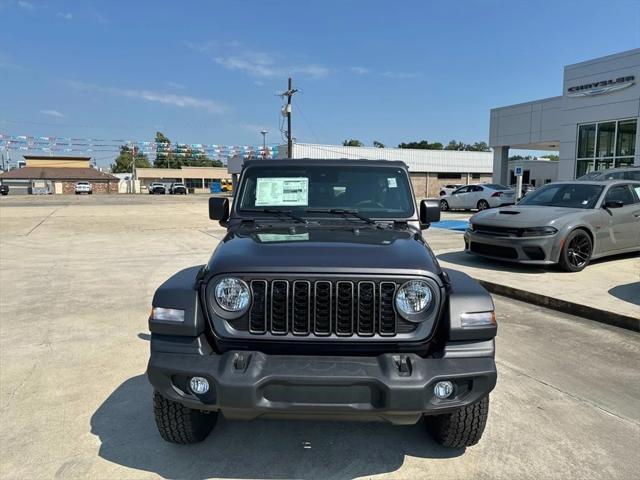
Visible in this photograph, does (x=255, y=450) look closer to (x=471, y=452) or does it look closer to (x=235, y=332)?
(x=235, y=332)

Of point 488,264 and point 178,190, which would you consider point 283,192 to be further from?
point 178,190

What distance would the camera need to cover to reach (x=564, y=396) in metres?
3.61

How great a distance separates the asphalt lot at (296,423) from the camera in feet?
8.79

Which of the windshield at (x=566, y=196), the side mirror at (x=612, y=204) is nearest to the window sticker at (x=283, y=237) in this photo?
the windshield at (x=566, y=196)

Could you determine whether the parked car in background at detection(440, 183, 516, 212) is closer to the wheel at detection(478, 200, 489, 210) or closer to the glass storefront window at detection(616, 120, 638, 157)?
the wheel at detection(478, 200, 489, 210)

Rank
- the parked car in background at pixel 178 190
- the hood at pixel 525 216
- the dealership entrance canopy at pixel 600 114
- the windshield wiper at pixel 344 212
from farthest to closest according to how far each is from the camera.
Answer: the parked car in background at pixel 178 190
the dealership entrance canopy at pixel 600 114
the hood at pixel 525 216
the windshield wiper at pixel 344 212

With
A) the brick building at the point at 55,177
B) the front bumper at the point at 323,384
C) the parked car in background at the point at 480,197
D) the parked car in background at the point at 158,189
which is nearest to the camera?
the front bumper at the point at 323,384

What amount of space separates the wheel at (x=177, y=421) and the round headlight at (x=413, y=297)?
1358 millimetres

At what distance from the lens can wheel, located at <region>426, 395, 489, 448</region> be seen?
2.67m

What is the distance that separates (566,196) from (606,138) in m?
13.6

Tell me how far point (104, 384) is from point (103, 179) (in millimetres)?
77701

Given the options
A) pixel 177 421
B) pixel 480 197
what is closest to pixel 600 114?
pixel 480 197

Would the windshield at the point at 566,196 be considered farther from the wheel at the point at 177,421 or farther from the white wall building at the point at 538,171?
the white wall building at the point at 538,171

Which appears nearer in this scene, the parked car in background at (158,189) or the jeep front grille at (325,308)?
the jeep front grille at (325,308)
